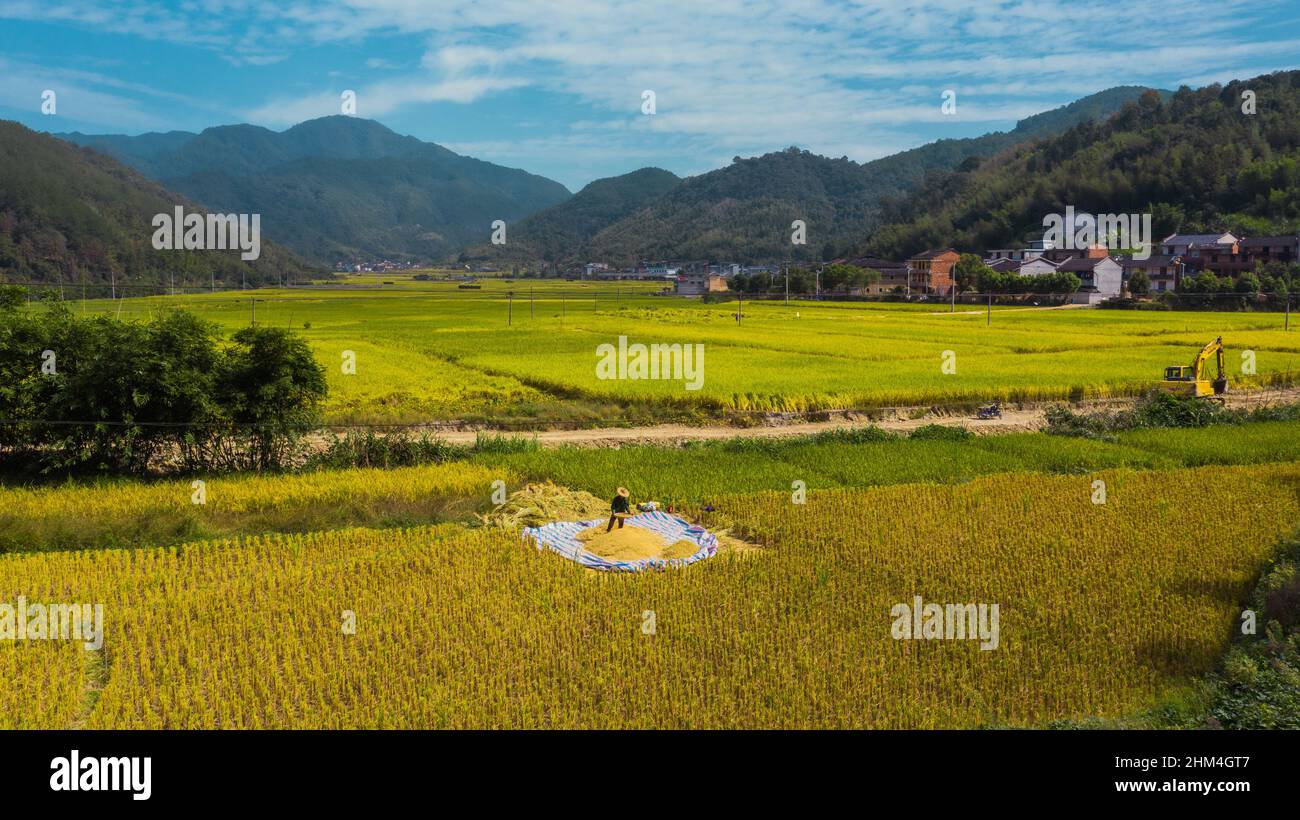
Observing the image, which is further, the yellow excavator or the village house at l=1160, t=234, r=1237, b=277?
the village house at l=1160, t=234, r=1237, b=277

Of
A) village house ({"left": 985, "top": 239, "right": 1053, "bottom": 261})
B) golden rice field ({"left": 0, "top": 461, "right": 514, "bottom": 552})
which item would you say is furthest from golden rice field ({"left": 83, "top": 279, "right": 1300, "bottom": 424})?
village house ({"left": 985, "top": 239, "right": 1053, "bottom": 261})

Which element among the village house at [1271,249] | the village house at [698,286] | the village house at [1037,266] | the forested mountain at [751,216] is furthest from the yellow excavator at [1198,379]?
the forested mountain at [751,216]

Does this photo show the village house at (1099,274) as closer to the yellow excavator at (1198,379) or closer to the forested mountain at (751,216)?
the yellow excavator at (1198,379)

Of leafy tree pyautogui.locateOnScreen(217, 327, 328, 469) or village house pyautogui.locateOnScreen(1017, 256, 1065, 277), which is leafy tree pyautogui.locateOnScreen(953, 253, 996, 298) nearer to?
village house pyautogui.locateOnScreen(1017, 256, 1065, 277)

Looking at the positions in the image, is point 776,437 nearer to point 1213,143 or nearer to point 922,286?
point 922,286
